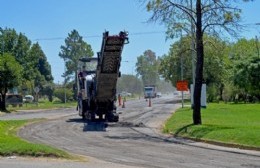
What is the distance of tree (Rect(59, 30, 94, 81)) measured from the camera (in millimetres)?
139500

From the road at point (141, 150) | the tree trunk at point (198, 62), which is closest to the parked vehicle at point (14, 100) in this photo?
the road at point (141, 150)

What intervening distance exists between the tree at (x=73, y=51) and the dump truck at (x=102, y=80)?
100 m

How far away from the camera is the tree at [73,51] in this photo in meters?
140

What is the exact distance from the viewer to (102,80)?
99.8 ft

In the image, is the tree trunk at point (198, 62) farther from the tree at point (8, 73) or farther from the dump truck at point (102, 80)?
the tree at point (8, 73)

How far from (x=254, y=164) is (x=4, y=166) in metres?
6.70

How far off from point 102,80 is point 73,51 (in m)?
118

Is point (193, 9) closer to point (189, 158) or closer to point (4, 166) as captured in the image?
point (189, 158)

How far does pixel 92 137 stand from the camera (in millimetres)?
22250

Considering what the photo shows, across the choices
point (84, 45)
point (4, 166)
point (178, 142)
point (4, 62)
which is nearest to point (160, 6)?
point (178, 142)

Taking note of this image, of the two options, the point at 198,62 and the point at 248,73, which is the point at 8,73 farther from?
the point at 198,62

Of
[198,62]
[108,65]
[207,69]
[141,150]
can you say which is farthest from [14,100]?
[141,150]

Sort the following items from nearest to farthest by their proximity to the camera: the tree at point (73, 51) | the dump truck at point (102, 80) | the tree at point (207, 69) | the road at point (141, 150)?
the road at point (141, 150) < the dump truck at point (102, 80) < the tree at point (207, 69) < the tree at point (73, 51)

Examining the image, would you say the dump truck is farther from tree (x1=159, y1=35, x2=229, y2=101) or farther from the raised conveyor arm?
tree (x1=159, y1=35, x2=229, y2=101)
